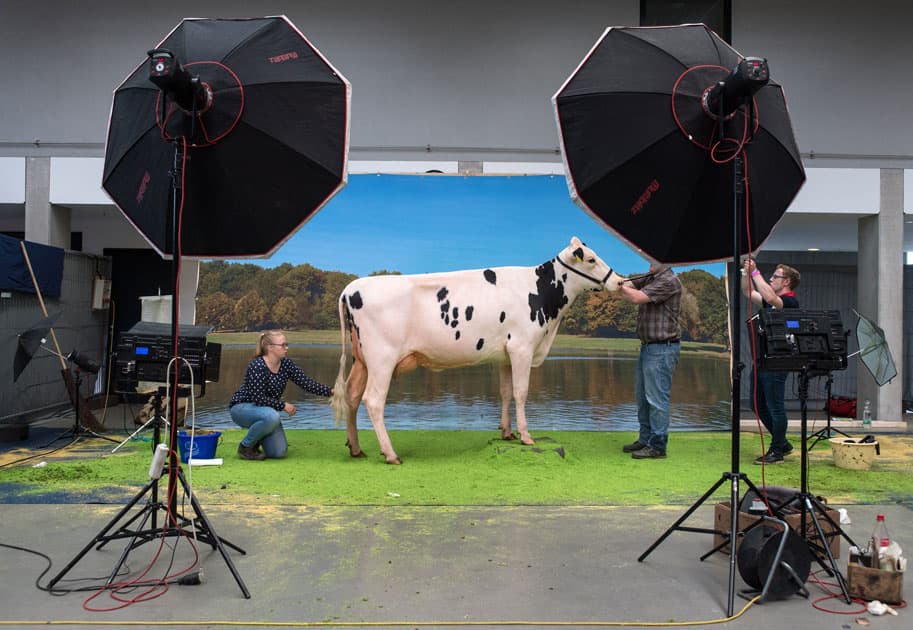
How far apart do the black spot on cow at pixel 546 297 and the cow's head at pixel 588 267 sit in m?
0.19

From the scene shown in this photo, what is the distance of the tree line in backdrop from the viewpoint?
30.4 ft

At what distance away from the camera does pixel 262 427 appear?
275 inches

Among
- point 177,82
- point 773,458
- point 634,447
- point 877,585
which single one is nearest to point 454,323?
point 634,447

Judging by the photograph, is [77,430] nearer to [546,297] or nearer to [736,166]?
[546,297]

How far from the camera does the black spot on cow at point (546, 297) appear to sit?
7617 mm

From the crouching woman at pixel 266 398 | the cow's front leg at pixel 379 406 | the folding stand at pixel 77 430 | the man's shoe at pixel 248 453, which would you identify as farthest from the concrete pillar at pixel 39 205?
the cow's front leg at pixel 379 406

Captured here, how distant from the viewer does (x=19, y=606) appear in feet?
11.4

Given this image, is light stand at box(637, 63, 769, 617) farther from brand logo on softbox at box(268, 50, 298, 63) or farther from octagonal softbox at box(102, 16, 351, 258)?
brand logo on softbox at box(268, 50, 298, 63)

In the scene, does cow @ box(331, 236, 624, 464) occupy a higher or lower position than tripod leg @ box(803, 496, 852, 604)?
higher

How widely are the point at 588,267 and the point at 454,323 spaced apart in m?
1.46

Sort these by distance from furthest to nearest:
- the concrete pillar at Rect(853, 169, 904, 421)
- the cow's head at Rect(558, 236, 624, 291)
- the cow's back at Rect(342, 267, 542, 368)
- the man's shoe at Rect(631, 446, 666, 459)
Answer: the concrete pillar at Rect(853, 169, 904, 421) < the cow's head at Rect(558, 236, 624, 291) < the man's shoe at Rect(631, 446, 666, 459) < the cow's back at Rect(342, 267, 542, 368)

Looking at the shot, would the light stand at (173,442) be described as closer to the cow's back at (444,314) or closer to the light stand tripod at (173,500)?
the light stand tripod at (173,500)

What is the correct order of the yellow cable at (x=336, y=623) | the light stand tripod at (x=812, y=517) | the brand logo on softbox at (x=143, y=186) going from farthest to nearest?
the brand logo on softbox at (x=143, y=186) → the light stand tripod at (x=812, y=517) → the yellow cable at (x=336, y=623)

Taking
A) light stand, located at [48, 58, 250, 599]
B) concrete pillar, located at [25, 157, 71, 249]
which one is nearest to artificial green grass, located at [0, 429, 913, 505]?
light stand, located at [48, 58, 250, 599]
